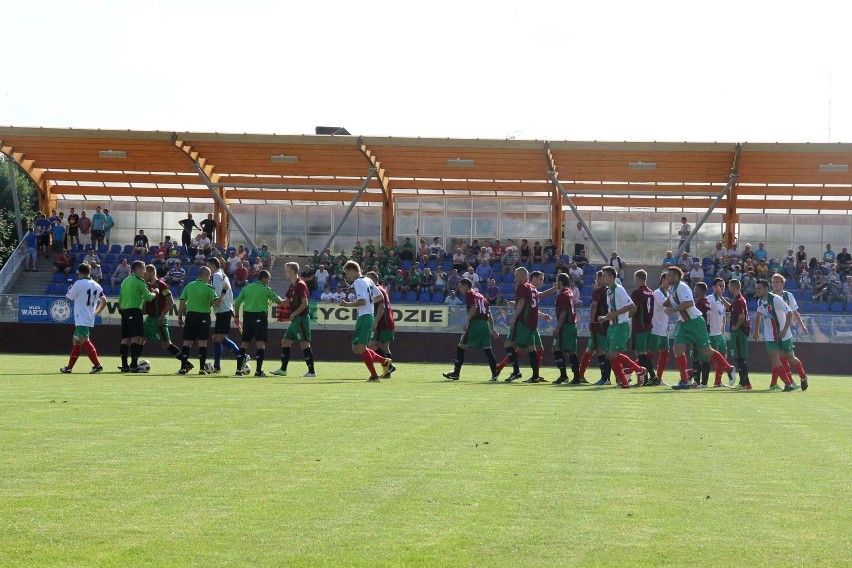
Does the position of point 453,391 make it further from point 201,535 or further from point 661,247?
point 661,247

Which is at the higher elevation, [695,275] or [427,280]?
[695,275]

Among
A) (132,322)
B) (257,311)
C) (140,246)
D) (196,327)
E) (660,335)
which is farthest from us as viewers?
(140,246)

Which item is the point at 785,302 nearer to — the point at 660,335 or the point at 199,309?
the point at 660,335

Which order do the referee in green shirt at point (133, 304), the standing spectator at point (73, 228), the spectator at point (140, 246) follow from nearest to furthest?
the referee in green shirt at point (133, 304) → the spectator at point (140, 246) → the standing spectator at point (73, 228)

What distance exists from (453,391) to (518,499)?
10.8 m

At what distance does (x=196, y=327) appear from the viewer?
22.4 meters

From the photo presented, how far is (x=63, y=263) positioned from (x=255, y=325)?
21654 mm

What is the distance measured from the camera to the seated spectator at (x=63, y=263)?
41.8 meters

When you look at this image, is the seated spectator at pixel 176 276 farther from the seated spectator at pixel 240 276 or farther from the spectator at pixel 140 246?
the spectator at pixel 140 246

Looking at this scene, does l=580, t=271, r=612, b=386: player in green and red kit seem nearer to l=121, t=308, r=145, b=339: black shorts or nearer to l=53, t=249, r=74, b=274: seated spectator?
l=121, t=308, r=145, b=339: black shorts

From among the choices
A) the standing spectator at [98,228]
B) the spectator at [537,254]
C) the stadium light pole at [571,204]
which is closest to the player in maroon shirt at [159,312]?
the spectator at [537,254]

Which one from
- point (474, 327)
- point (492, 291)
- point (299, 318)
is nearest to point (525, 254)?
point (492, 291)

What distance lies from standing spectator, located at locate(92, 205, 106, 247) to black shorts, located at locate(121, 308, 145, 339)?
23.0m

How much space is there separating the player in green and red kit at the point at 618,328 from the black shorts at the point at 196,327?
6.93 metres
